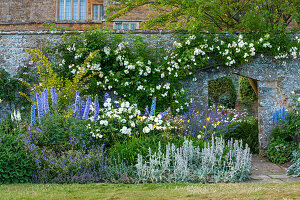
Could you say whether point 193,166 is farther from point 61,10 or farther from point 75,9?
point 61,10

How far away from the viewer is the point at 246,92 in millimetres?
15922

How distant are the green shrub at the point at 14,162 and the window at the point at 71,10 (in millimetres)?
16166

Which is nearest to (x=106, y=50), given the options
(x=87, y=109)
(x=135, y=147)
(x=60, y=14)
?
(x=87, y=109)

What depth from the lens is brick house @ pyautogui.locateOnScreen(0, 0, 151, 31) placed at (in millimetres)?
18875

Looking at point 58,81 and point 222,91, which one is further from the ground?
point 58,81

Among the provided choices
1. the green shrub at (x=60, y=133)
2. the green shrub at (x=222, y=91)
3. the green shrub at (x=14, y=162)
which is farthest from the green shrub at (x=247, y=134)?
the green shrub at (x=222, y=91)

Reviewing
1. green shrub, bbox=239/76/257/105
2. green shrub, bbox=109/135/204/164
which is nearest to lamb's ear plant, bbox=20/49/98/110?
green shrub, bbox=109/135/204/164

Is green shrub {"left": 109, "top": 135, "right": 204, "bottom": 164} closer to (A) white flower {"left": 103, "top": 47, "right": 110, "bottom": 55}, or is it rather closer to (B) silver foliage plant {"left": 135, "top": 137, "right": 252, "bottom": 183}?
(B) silver foliage plant {"left": 135, "top": 137, "right": 252, "bottom": 183}

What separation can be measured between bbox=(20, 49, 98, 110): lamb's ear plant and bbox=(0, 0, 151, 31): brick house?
11248 mm

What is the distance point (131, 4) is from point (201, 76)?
14.8 feet

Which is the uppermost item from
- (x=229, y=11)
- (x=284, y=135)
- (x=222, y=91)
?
(x=229, y=11)

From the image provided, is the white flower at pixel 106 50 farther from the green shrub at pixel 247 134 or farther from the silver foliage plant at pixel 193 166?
the green shrub at pixel 247 134

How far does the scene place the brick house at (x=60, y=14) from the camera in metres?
18.9

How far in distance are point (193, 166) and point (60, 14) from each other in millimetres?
17003
